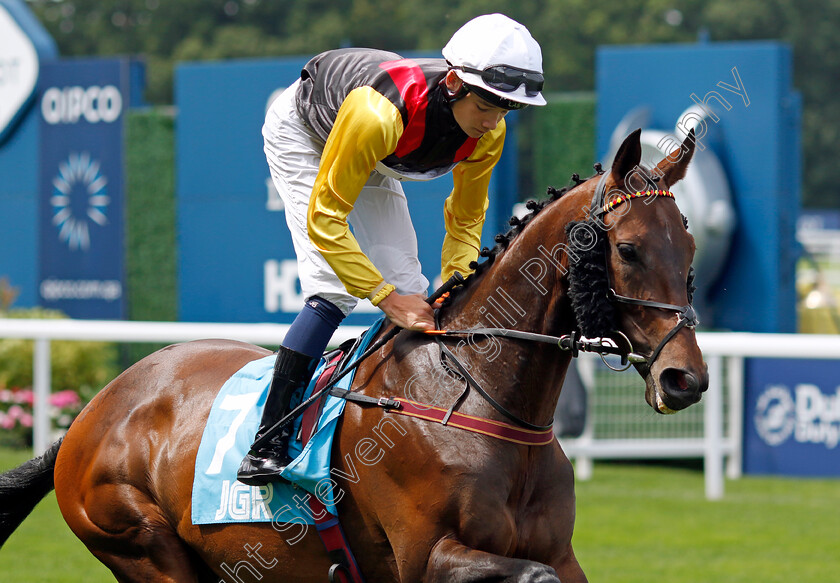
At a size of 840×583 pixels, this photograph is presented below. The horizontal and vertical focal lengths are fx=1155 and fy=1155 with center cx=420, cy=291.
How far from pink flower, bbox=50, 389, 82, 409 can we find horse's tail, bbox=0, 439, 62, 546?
182 inches

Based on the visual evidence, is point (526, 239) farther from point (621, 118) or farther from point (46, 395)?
point (621, 118)

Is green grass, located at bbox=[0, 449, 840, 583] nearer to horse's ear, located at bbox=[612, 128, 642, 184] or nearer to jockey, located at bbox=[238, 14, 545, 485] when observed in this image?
jockey, located at bbox=[238, 14, 545, 485]

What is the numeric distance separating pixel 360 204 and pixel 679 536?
3.48 m

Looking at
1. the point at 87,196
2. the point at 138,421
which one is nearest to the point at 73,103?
the point at 87,196

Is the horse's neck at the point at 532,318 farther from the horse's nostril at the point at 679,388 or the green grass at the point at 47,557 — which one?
the green grass at the point at 47,557

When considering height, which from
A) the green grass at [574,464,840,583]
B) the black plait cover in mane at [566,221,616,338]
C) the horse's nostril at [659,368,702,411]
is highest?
the black plait cover in mane at [566,221,616,338]

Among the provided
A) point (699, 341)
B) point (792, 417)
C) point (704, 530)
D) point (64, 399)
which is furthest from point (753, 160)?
point (64, 399)

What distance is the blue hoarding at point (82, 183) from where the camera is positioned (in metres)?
10.7

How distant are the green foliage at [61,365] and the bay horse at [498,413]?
18.5 ft

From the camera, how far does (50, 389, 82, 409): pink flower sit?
833 centimetres

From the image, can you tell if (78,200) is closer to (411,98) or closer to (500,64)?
(411,98)

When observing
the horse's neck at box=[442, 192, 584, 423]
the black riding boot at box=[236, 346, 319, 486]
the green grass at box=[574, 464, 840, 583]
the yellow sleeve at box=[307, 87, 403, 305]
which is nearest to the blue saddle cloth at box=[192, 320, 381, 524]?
the black riding boot at box=[236, 346, 319, 486]

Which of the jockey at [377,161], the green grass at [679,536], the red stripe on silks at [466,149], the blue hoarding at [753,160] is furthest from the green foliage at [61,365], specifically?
the red stripe on silks at [466,149]

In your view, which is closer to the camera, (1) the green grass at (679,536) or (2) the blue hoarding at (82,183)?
(1) the green grass at (679,536)
